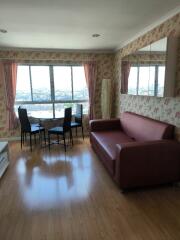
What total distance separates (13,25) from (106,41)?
6.50ft

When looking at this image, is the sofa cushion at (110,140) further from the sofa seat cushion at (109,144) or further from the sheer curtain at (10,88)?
the sheer curtain at (10,88)

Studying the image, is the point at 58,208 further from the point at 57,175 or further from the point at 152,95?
the point at 152,95

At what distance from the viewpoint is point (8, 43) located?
398cm

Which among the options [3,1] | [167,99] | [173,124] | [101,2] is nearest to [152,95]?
[167,99]

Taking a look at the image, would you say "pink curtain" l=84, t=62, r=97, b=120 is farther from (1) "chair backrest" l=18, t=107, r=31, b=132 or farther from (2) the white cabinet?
(2) the white cabinet

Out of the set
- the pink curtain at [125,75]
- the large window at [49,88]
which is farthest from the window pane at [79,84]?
the pink curtain at [125,75]

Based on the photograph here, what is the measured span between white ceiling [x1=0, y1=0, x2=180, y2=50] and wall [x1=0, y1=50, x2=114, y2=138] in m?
0.64

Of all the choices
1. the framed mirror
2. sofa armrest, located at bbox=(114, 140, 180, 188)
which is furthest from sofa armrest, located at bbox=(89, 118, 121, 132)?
sofa armrest, located at bbox=(114, 140, 180, 188)

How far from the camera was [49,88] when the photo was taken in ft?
16.1

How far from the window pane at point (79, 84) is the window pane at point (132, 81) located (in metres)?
1.62

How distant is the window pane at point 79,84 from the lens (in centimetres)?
499

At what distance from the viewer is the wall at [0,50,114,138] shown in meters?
4.48

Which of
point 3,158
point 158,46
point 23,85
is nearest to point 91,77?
point 23,85

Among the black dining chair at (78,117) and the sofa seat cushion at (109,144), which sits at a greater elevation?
the black dining chair at (78,117)
